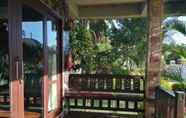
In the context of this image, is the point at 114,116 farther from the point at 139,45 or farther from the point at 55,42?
the point at 139,45

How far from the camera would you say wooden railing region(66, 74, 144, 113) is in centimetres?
477

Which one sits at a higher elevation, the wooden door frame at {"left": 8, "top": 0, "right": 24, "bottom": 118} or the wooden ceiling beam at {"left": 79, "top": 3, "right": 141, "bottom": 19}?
the wooden ceiling beam at {"left": 79, "top": 3, "right": 141, "bottom": 19}

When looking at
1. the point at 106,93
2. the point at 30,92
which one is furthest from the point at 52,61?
the point at 106,93

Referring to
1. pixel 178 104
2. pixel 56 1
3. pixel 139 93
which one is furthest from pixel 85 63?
pixel 178 104

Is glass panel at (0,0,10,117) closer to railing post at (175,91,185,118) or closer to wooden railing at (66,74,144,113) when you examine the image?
railing post at (175,91,185,118)

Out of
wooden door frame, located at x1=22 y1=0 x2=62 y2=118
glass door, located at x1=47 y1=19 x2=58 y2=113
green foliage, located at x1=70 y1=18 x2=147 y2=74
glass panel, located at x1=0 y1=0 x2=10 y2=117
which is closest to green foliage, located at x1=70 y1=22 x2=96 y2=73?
green foliage, located at x1=70 y1=18 x2=147 y2=74

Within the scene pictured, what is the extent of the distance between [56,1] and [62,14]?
1.58ft

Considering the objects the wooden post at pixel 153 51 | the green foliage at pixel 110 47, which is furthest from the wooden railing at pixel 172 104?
the green foliage at pixel 110 47

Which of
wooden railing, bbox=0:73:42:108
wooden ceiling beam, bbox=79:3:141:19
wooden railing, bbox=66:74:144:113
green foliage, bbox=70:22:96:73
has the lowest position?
wooden railing, bbox=66:74:144:113

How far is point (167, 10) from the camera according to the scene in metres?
5.15

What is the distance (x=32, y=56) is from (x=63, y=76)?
5.82 ft

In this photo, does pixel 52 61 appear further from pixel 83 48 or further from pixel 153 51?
pixel 83 48

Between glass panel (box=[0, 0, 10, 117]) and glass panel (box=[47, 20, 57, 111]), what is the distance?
4.58 ft

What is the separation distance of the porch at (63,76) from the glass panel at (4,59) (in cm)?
1
